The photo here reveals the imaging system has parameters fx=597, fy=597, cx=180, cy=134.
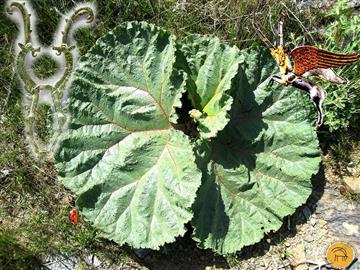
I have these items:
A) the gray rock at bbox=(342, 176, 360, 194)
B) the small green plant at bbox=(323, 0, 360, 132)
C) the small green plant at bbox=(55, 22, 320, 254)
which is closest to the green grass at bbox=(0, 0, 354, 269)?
the small green plant at bbox=(323, 0, 360, 132)

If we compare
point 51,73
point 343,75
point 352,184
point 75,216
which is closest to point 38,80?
point 51,73

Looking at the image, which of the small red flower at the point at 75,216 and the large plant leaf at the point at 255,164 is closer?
the large plant leaf at the point at 255,164

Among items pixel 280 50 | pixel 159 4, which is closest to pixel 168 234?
pixel 280 50

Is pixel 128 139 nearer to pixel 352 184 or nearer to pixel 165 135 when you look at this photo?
pixel 165 135

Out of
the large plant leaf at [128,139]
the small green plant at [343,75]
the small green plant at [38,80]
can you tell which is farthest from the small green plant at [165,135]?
the small green plant at [343,75]

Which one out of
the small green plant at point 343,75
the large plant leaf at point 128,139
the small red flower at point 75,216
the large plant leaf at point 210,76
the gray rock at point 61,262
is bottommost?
the gray rock at point 61,262

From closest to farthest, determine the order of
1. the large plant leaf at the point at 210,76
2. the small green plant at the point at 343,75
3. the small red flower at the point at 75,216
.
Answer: the large plant leaf at the point at 210,76, the small green plant at the point at 343,75, the small red flower at the point at 75,216

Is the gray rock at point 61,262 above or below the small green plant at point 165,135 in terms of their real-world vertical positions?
below

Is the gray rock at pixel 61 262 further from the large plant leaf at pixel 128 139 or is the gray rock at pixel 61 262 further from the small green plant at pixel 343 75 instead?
the small green plant at pixel 343 75

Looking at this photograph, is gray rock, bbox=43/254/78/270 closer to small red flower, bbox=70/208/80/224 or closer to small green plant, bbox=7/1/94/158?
small red flower, bbox=70/208/80/224
